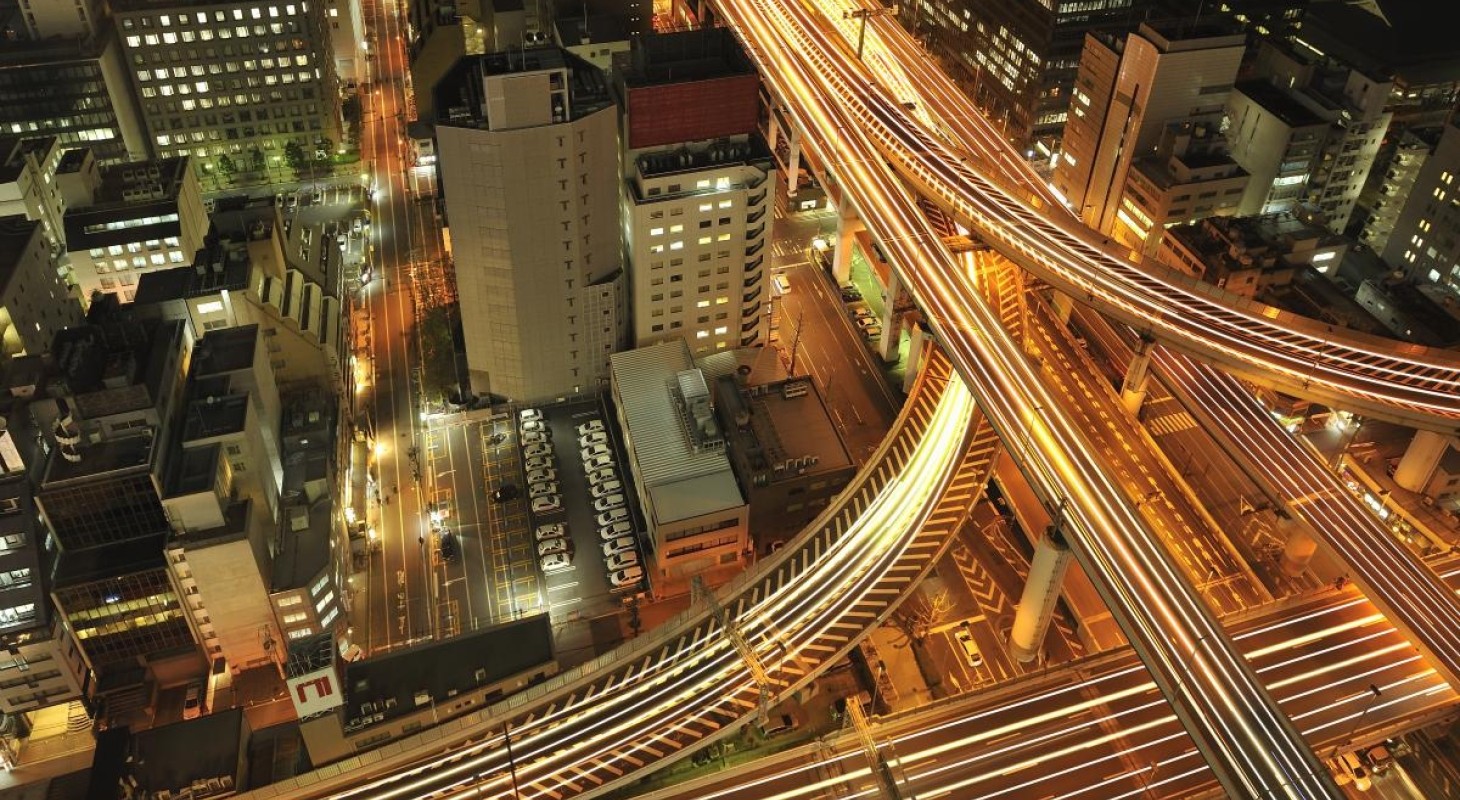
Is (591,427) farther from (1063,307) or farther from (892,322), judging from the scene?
(1063,307)

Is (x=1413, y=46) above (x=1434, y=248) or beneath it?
above

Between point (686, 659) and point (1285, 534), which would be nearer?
point (686, 659)

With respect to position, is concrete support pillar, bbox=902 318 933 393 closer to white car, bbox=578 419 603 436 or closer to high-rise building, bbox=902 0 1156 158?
white car, bbox=578 419 603 436

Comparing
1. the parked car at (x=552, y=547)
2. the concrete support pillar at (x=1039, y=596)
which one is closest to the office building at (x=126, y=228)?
the parked car at (x=552, y=547)

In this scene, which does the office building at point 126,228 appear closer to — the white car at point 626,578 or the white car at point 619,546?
the white car at point 619,546

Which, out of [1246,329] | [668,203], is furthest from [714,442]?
[1246,329]

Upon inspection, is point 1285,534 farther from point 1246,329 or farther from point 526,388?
point 526,388
